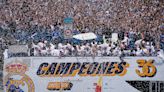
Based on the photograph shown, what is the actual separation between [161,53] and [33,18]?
8768 millimetres

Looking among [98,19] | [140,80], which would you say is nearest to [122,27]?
[98,19]

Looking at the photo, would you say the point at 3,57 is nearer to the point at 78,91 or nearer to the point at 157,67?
the point at 78,91

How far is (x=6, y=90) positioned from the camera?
35.4 metres

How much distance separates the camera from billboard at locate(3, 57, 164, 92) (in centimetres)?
3512

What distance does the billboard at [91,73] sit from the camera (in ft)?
115

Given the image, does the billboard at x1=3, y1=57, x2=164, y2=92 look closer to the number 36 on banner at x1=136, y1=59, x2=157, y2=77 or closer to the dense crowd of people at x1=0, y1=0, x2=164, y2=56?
the number 36 on banner at x1=136, y1=59, x2=157, y2=77

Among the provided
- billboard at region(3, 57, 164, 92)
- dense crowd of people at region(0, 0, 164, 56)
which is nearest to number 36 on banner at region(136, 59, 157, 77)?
billboard at region(3, 57, 164, 92)

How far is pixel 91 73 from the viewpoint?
35344 mm

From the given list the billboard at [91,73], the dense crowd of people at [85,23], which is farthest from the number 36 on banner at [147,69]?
the dense crowd of people at [85,23]

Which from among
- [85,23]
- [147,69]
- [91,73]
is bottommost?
[91,73]

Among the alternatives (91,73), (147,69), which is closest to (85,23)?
(91,73)

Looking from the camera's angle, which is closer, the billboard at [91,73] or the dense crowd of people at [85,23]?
the billboard at [91,73]

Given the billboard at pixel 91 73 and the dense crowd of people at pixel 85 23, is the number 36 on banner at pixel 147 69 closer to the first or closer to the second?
the billboard at pixel 91 73

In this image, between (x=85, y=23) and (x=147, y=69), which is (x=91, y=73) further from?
(x=85, y=23)
